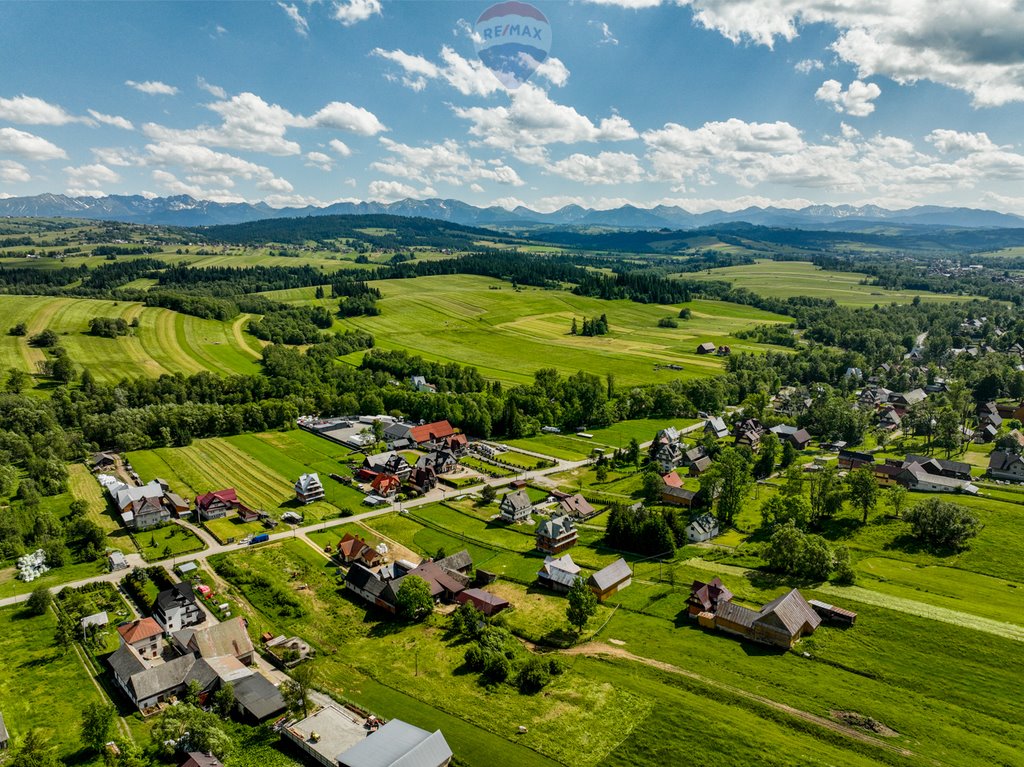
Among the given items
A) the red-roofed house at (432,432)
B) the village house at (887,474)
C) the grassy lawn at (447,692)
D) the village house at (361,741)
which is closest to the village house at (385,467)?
the red-roofed house at (432,432)

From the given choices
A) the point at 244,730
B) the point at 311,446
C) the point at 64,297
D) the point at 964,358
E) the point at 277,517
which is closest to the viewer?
the point at 244,730

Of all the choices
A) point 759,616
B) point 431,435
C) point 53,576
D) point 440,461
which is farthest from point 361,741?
point 431,435

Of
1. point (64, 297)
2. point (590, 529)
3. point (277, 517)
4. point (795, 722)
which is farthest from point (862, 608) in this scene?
point (64, 297)

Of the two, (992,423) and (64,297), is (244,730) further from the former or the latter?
(64,297)

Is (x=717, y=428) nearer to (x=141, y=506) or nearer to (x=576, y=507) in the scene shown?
(x=576, y=507)

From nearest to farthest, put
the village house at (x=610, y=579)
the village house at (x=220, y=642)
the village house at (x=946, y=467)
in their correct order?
1. the village house at (x=220, y=642)
2. the village house at (x=610, y=579)
3. the village house at (x=946, y=467)

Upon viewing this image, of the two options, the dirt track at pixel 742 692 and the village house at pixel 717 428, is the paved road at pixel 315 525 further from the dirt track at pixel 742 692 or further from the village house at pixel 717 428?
the dirt track at pixel 742 692
